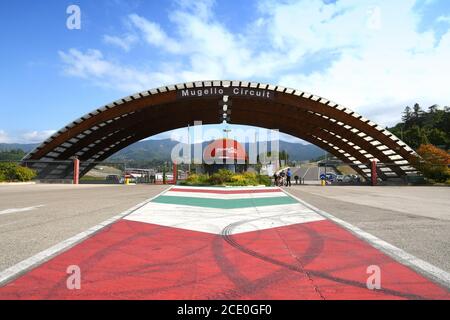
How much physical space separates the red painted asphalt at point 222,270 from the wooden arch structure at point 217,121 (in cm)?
2988

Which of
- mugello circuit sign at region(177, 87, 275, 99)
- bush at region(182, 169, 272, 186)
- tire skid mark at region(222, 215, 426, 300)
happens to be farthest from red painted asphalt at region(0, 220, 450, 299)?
mugello circuit sign at region(177, 87, 275, 99)

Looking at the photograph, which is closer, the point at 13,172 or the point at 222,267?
the point at 222,267

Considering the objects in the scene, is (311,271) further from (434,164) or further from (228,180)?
(434,164)

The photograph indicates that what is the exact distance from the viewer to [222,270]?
4.50 meters

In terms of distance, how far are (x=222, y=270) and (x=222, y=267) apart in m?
0.14

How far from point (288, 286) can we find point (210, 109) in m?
41.1

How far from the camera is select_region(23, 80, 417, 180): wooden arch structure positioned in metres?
35.4

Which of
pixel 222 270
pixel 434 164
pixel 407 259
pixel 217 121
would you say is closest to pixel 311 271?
pixel 222 270

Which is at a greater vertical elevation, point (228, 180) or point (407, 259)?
point (228, 180)

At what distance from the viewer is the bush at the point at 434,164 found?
32750mm

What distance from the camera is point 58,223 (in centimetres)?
827

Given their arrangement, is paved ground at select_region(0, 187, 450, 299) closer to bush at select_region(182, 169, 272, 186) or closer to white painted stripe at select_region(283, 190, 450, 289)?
white painted stripe at select_region(283, 190, 450, 289)

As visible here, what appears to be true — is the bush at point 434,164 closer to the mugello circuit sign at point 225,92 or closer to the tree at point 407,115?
the mugello circuit sign at point 225,92

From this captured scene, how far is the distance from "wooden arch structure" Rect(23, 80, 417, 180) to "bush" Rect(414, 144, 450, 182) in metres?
1.23
